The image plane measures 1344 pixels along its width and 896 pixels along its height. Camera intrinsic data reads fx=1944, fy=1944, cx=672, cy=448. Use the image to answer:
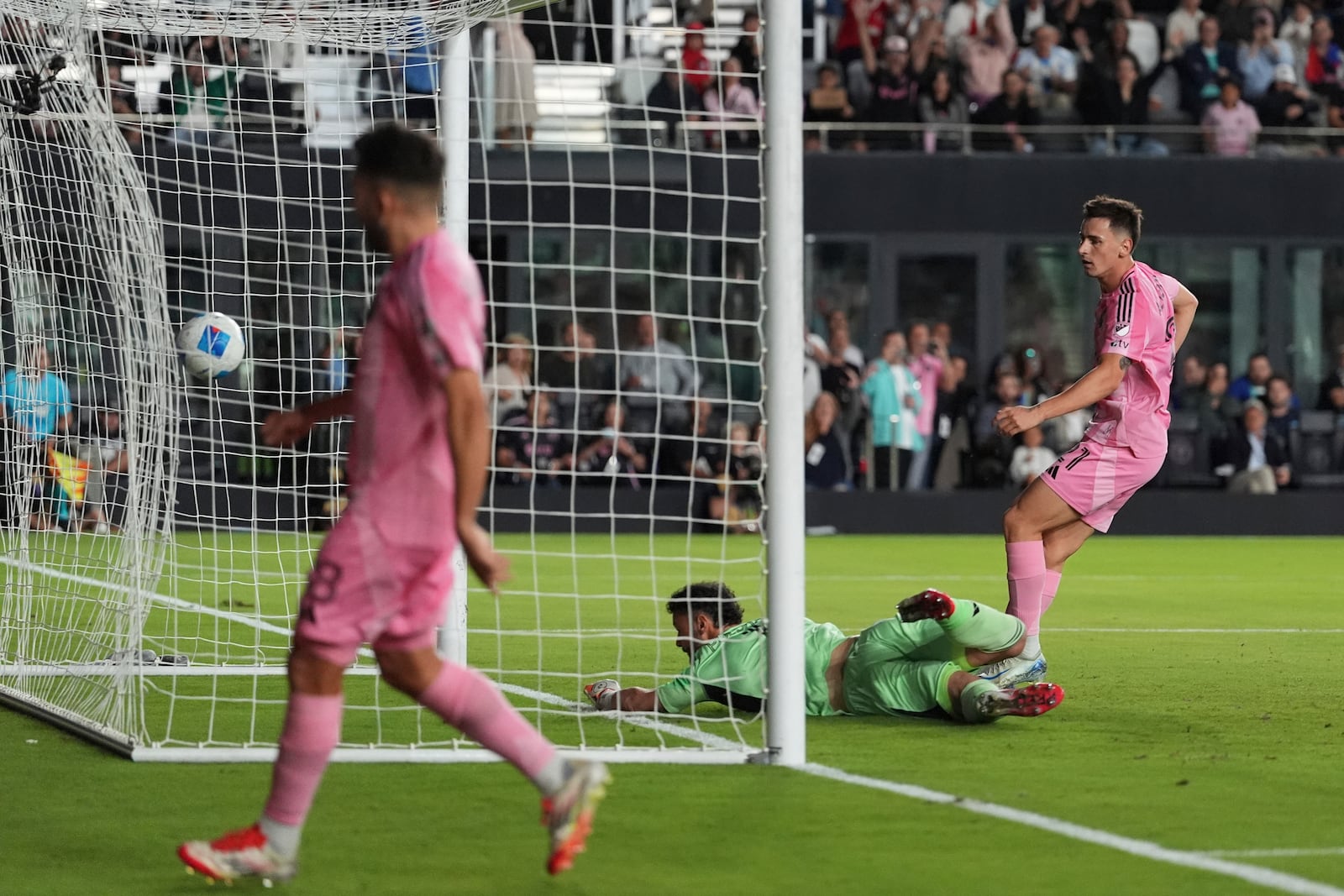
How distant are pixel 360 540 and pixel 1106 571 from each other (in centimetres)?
1204

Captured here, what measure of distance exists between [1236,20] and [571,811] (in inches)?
833

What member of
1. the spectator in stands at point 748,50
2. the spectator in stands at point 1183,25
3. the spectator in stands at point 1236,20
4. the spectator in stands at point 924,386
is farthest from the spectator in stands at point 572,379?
the spectator in stands at point 1236,20

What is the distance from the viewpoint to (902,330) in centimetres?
2317

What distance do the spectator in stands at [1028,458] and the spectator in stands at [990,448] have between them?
0.10 m

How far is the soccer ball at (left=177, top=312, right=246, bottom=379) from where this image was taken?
8.06 meters

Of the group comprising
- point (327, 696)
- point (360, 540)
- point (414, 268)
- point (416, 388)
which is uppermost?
point (414, 268)

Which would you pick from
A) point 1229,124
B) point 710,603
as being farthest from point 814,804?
point 1229,124

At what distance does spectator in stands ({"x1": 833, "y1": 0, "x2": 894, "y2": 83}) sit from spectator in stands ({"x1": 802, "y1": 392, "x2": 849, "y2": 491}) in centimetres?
427

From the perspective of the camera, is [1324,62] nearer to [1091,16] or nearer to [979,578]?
[1091,16]

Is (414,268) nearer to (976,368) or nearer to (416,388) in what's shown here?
(416,388)

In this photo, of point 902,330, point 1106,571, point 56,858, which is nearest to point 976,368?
point 902,330

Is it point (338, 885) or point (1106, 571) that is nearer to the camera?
point (338, 885)

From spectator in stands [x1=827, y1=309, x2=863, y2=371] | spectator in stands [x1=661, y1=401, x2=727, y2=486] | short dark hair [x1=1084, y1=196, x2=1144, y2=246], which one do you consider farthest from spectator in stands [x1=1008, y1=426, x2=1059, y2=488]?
short dark hair [x1=1084, y1=196, x2=1144, y2=246]

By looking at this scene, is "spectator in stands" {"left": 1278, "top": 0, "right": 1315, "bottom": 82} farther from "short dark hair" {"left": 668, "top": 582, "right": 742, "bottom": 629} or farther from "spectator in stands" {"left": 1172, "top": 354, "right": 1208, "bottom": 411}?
"short dark hair" {"left": 668, "top": 582, "right": 742, "bottom": 629}
